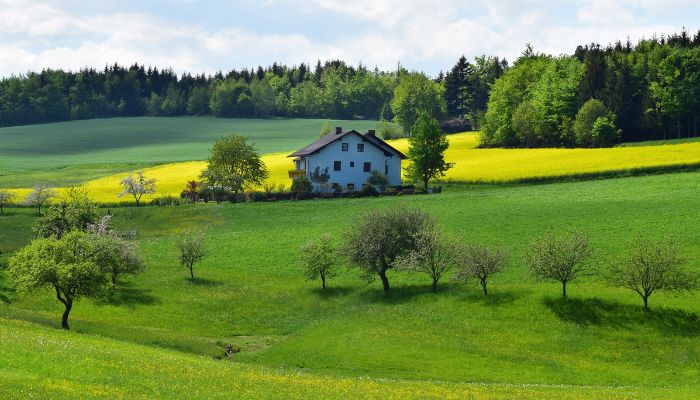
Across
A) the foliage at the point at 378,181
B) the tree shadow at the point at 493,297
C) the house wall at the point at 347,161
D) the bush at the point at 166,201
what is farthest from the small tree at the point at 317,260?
the house wall at the point at 347,161

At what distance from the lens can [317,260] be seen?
67.5 metres

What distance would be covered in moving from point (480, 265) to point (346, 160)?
201 ft

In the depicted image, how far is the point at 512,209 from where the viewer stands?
83.9m

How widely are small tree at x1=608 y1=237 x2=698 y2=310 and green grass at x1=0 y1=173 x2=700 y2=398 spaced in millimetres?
1015

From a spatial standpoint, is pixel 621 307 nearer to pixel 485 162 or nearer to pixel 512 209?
pixel 512 209

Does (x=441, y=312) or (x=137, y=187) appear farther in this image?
(x=137, y=187)

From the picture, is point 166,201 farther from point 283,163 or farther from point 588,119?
point 588,119

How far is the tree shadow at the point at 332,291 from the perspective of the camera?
65375 mm

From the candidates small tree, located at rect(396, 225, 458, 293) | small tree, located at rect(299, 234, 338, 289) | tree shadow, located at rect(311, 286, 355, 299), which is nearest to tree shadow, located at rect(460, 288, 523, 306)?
small tree, located at rect(396, 225, 458, 293)

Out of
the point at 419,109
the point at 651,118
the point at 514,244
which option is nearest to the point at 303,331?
the point at 514,244

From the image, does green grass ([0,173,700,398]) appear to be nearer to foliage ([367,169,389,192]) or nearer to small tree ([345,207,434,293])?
small tree ([345,207,434,293])

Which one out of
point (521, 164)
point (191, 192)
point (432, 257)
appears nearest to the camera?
point (432, 257)

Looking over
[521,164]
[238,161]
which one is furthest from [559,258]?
[238,161]

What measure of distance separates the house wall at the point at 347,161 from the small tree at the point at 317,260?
50257 mm
